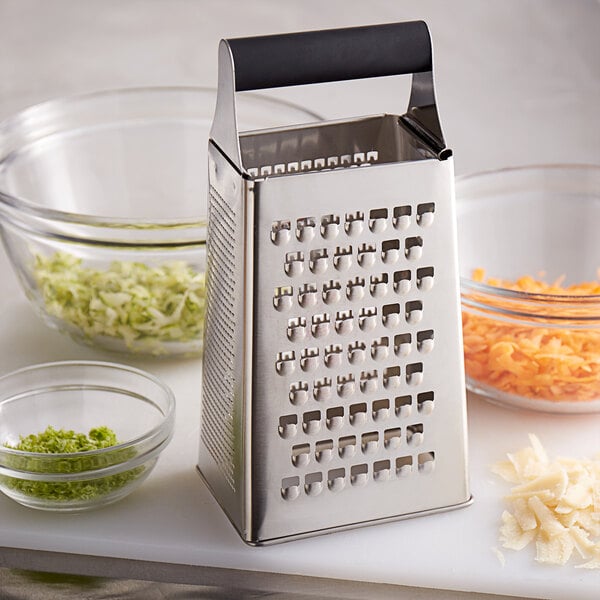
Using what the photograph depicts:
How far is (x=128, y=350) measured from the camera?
55.9 inches

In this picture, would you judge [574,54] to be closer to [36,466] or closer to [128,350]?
[128,350]

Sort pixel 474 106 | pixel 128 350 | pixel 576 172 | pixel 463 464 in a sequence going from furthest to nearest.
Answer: pixel 474 106 < pixel 576 172 < pixel 128 350 < pixel 463 464

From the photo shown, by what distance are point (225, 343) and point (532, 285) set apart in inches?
18.7

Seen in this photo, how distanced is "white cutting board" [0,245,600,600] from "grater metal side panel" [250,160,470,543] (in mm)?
20

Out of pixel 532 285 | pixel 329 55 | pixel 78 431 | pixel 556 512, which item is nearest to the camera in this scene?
pixel 329 55

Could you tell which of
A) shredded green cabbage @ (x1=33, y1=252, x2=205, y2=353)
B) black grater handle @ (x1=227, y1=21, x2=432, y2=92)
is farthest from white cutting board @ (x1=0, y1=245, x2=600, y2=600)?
black grater handle @ (x1=227, y1=21, x2=432, y2=92)

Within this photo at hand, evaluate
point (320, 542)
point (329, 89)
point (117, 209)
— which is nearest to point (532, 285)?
point (320, 542)

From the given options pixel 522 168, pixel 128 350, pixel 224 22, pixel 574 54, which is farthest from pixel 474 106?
pixel 128 350

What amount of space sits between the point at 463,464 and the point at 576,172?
0.53 meters

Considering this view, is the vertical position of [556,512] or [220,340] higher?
[220,340]

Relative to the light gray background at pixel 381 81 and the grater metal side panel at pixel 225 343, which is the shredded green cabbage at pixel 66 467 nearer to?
the grater metal side panel at pixel 225 343

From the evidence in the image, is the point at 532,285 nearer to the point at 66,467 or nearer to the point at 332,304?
the point at 332,304

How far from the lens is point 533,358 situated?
130 centimetres

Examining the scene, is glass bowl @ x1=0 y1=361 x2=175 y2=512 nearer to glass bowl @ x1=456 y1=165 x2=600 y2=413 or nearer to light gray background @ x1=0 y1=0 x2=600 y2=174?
glass bowl @ x1=456 y1=165 x2=600 y2=413
